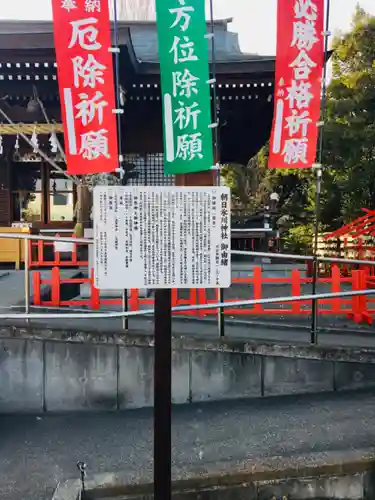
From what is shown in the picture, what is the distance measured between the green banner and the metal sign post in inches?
70.7

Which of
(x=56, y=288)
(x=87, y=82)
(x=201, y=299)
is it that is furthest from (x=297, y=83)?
(x=56, y=288)

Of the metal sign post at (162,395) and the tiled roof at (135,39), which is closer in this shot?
the metal sign post at (162,395)

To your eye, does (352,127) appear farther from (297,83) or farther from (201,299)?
(201,299)

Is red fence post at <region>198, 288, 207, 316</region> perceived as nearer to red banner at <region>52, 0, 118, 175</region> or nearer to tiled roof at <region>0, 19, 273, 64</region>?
red banner at <region>52, 0, 118, 175</region>

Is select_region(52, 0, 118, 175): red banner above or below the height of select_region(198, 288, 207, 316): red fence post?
above

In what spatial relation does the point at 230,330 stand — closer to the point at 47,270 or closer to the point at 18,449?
the point at 18,449

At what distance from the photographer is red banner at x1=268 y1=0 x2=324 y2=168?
5492 millimetres

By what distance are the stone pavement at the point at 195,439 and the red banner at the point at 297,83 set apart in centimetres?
304

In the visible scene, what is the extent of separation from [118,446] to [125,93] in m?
7.22

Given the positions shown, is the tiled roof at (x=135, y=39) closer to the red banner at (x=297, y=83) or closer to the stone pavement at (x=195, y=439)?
the red banner at (x=297, y=83)

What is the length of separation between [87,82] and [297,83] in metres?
2.84

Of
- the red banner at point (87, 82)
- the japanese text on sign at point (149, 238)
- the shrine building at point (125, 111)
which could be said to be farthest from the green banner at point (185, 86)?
the shrine building at point (125, 111)

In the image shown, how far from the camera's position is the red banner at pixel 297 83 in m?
5.49

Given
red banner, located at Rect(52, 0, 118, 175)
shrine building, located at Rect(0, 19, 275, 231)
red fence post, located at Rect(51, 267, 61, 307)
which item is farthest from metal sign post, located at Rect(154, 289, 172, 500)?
shrine building, located at Rect(0, 19, 275, 231)
